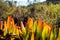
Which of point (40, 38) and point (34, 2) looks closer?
point (40, 38)

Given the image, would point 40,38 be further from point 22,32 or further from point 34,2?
point 34,2

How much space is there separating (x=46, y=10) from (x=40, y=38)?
11444 mm

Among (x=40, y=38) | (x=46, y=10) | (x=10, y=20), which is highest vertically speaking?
(x=10, y=20)

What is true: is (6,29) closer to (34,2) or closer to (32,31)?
(32,31)

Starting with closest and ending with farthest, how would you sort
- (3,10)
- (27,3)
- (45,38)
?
(45,38), (3,10), (27,3)

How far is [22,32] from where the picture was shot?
235 cm

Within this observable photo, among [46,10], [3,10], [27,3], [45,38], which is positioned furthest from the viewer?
[27,3]

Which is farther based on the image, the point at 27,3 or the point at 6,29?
the point at 27,3

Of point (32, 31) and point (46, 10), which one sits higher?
point (32, 31)

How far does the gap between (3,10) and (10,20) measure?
1049 centimetres

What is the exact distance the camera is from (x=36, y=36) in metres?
2.31

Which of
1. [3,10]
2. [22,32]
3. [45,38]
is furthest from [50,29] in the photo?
[3,10]

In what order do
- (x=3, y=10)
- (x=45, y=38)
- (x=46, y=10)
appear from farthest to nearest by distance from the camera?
(x=46, y=10), (x=3, y=10), (x=45, y=38)

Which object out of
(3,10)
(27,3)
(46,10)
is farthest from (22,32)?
(27,3)
